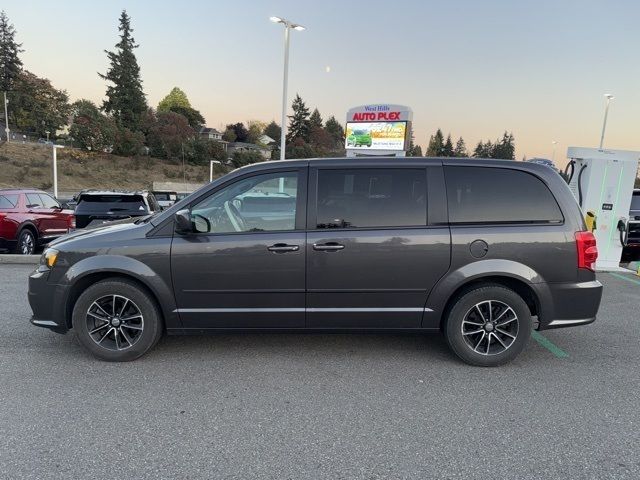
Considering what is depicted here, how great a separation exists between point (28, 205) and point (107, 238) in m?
7.80

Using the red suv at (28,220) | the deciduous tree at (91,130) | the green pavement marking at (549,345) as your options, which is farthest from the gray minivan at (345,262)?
the deciduous tree at (91,130)

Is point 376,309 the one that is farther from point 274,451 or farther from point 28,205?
point 28,205

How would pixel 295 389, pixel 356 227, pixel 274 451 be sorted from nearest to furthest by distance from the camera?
1. pixel 274 451
2. pixel 295 389
3. pixel 356 227

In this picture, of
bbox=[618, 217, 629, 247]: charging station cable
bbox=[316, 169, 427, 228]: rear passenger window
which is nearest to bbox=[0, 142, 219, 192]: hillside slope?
bbox=[316, 169, 427, 228]: rear passenger window

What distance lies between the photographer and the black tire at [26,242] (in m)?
9.45

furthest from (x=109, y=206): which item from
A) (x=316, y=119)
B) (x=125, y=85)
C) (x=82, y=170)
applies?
(x=316, y=119)

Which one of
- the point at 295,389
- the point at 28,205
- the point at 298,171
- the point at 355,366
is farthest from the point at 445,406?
the point at 28,205

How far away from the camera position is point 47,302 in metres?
3.87

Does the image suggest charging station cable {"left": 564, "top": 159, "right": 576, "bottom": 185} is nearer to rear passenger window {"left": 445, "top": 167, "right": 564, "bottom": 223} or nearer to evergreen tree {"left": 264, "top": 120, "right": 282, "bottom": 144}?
rear passenger window {"left": 445, "top": 167, "right": 564, "bottom": 223}

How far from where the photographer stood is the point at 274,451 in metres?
2.69

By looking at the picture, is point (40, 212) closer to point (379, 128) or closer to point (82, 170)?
point (379, 128)

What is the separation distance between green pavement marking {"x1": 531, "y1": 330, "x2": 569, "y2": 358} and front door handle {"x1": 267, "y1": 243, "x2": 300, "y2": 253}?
2.85m

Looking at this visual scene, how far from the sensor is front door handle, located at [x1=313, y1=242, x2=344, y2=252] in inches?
149

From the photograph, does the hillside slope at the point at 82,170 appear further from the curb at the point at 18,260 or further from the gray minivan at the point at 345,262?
the gray minivan at the point at 345,262
